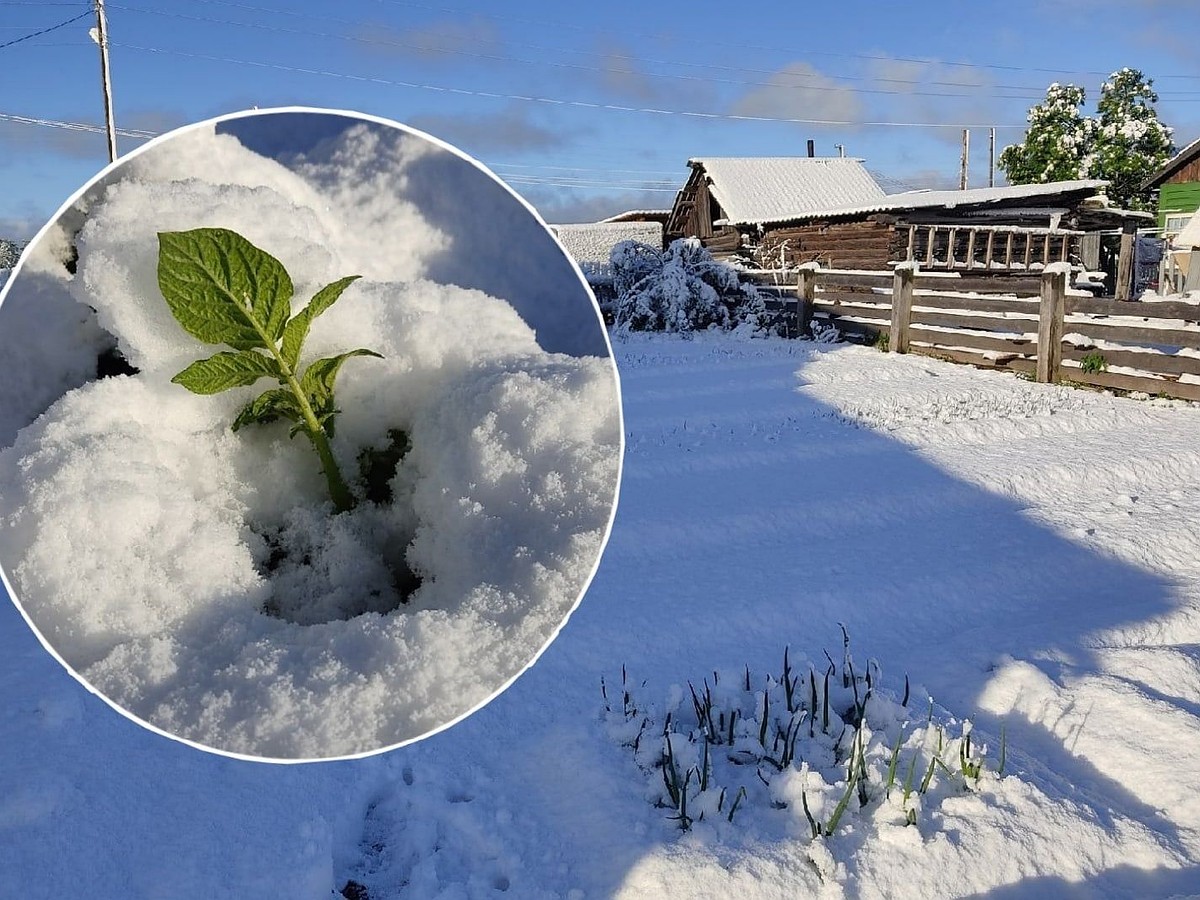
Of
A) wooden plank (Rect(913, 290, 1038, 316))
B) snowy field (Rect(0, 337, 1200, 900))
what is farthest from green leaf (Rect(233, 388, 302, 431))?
wooden plank (Rect(913, 290, 1038, 316))

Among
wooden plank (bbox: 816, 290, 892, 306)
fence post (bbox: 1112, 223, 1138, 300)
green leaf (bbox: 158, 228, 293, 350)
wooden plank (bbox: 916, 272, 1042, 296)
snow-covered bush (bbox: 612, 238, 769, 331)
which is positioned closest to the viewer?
green leaf (bbox: 158, 228, 293, 350)

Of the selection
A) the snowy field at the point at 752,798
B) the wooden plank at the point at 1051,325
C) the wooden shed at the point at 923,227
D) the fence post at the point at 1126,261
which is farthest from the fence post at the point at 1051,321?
the fence post at the point at 1126,261

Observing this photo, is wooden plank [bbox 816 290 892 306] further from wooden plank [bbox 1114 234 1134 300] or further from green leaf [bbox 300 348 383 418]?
green leaf [bbox 300 348 383 418]

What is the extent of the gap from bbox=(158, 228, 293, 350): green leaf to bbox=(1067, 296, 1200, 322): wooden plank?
9.58 m

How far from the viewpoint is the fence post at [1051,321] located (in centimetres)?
985

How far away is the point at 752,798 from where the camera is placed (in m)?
2.59

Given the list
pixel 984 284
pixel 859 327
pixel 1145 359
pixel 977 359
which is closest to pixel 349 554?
pixel 1145 359

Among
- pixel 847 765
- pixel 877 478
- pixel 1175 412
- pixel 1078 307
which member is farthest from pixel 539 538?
pixel 1078 307

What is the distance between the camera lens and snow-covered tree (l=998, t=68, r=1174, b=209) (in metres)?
34.9

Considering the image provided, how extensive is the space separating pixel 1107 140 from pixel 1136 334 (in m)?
31.7

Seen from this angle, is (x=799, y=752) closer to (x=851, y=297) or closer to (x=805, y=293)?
(x=851, y=297)

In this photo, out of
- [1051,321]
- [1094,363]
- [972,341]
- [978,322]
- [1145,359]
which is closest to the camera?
[1145,359]

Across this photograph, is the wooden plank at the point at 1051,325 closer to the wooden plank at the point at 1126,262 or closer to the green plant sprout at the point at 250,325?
the green plant sprout at the point at 250,325

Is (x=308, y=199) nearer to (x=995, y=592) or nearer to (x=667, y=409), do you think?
(x=995, y=592)
